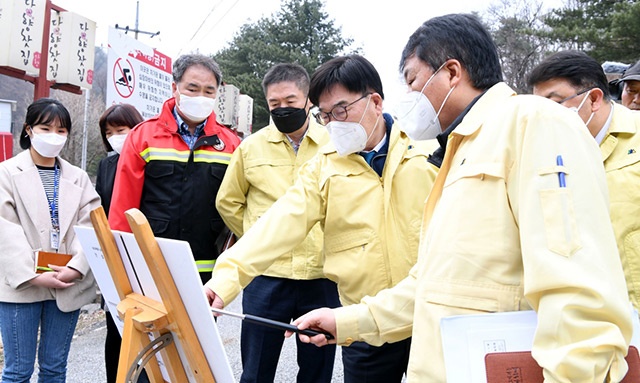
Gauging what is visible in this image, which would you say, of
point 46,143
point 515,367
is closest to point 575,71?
point 515,367

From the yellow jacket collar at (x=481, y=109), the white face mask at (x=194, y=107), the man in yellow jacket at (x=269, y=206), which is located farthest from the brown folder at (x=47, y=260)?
the yellow jacket collar at (x=481, y=109)

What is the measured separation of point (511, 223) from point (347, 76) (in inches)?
52.7

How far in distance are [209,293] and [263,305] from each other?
1.09 meters

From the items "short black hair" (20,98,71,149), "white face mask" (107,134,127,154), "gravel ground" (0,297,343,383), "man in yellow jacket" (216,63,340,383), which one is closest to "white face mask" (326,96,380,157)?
"man in yellow jacket" (216,63,340,383)

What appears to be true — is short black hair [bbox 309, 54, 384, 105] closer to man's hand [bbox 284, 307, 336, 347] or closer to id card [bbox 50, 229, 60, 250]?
man's hand [bbox 284, 307, 336, 347]

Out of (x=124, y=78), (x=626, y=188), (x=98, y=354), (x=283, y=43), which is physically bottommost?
(x=98, y=354)

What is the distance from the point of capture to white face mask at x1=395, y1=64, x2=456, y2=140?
62.6 inches

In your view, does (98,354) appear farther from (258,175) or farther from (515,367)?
(515,367)

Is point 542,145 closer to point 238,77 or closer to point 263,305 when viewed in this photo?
point 263,305

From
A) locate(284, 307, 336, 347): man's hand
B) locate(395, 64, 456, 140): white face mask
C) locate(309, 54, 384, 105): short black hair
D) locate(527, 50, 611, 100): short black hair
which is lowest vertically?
locate(284, 307, 336, 347): man's hand

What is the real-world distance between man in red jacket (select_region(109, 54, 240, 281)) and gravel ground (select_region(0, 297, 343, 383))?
5.72 feet

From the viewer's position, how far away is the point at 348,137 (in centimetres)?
234

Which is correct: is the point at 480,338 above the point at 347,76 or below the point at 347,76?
below

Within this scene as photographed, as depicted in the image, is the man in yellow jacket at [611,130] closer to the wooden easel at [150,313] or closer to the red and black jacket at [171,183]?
the wooden easel at [150,313]
